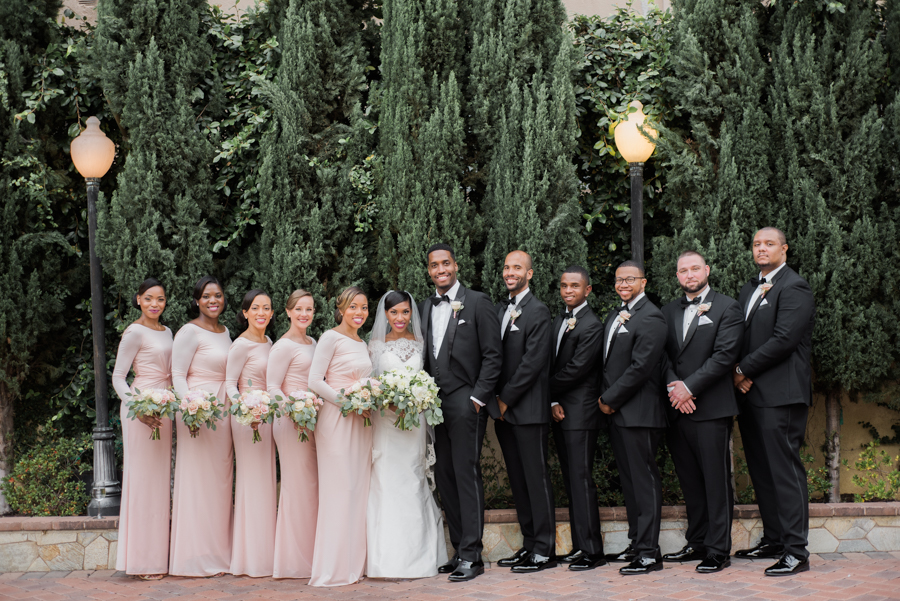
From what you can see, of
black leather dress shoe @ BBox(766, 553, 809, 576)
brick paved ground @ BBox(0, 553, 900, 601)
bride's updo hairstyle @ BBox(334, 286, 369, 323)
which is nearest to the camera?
brick paved ground @ BBox(0, 553, 900, 601)

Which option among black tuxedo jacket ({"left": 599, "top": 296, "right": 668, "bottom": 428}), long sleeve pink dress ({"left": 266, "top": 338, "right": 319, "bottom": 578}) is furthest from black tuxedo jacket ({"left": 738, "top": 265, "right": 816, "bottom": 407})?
long sleeve pink dress ({"left": 266, "top": 338, "right": 319, "bottom": 578})

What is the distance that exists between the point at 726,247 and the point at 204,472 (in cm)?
465

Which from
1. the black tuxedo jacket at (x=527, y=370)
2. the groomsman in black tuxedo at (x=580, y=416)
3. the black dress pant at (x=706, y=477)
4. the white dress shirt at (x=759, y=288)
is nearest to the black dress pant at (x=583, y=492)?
the groomsman in black tuxedo at (x=580, y=416)

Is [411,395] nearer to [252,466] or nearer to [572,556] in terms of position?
[252,466]

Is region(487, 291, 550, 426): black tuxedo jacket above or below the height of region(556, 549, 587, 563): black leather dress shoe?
above

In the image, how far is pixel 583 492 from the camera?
5.66 meters

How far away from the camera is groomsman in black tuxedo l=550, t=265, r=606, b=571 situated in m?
5.63

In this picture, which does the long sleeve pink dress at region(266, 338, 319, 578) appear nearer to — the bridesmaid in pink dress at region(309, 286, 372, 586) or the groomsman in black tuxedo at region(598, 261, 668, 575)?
the bridesmaid in pink dress at region(309, 286, 372, 586)

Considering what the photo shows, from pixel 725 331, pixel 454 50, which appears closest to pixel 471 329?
pixel 725 331

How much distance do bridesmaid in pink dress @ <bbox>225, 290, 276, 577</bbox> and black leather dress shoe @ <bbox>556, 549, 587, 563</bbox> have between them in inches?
85.6

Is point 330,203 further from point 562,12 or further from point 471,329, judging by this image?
point 562,12

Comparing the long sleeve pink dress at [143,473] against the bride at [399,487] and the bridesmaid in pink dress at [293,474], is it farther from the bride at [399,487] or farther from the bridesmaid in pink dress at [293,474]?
the bride at [399,487]

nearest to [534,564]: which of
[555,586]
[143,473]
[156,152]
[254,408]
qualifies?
[555,586]

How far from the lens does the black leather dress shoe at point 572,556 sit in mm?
5625
